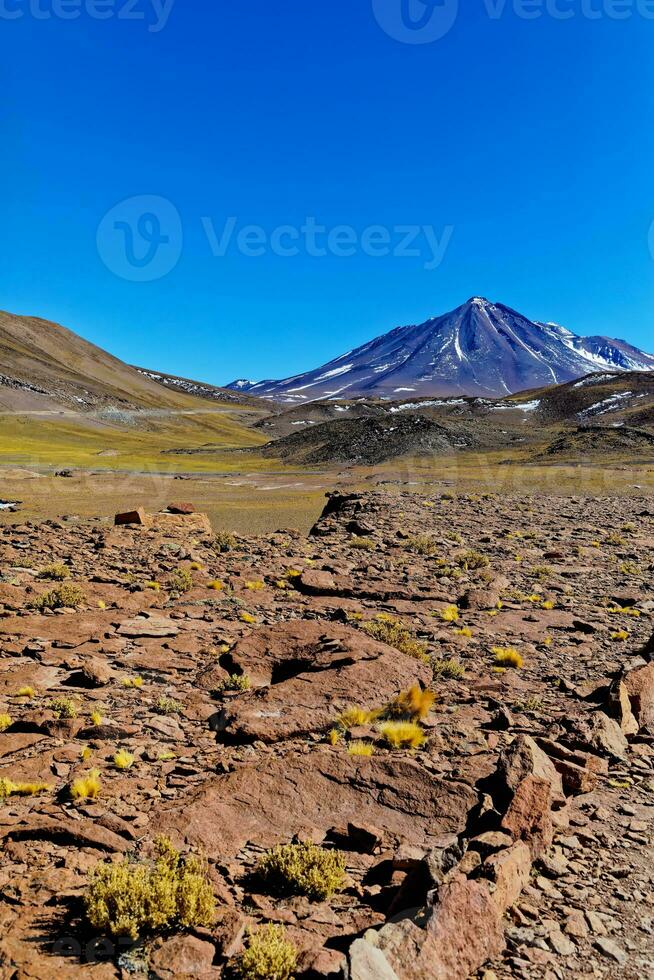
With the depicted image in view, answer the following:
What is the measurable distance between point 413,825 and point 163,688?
4331 millimetres

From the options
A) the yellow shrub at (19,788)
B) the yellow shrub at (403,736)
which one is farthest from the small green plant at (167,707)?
the yellow shrub at (403,736)

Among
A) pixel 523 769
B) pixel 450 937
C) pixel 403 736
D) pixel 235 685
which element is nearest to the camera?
pixel 450 937

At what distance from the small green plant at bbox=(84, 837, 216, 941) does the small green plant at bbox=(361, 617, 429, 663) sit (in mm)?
6039

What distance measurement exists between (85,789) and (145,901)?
1.83 meters

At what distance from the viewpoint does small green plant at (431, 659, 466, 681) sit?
934 centimetres

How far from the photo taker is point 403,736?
22.5ft

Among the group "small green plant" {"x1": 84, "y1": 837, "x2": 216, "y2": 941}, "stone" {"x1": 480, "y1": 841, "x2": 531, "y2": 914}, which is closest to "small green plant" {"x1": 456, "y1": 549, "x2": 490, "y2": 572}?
"stone" {"x1": 480, "y1": 841, "x2": 531, "y2": 914}

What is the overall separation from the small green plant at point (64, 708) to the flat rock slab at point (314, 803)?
238 centimetres

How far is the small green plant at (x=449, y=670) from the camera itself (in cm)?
934

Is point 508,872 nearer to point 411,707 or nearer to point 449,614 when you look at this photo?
point 411,707

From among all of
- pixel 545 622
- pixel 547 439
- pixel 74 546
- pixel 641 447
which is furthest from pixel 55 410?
pixel 545 622

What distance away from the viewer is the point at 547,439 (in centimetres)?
8988

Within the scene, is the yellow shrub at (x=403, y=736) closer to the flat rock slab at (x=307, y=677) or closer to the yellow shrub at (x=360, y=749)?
the yellow shrub at (x=360, y=749)

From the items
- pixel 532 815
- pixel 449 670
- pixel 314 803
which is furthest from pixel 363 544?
pixel 532 815
